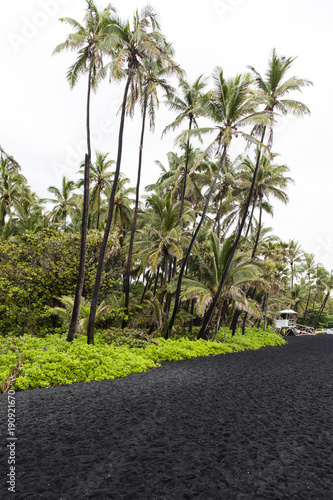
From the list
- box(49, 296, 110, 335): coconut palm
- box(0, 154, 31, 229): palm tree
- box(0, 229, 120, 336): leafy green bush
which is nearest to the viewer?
box(49, 296, 110, 335): coconut palm

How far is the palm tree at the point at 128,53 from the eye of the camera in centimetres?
1041

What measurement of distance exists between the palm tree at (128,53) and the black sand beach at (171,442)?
4.59m

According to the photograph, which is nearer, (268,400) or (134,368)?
(268,400)

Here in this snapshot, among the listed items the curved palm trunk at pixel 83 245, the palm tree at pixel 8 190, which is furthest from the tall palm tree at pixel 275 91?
the palm tree at pixel 8 190

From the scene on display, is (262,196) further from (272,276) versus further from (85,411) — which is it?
(85,411)

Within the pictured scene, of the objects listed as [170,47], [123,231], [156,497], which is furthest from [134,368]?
[123,231]

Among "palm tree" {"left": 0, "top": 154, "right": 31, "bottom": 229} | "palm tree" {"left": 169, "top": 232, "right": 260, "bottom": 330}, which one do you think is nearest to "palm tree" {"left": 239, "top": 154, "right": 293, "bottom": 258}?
"palm tree" {"left": 169, "top": 232, "right": 260, "bottom": 330}

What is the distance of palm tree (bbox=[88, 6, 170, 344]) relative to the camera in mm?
10406

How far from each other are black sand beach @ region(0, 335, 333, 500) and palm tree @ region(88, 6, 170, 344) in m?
4.59

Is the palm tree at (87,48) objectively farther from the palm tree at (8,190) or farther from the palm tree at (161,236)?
the palm tree at (8,190)

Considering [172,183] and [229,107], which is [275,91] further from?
[172,183]

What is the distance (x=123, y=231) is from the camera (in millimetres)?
24703

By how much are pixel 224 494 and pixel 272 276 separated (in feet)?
73.6

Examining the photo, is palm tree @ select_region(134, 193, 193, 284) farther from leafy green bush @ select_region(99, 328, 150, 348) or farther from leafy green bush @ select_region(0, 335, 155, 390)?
leafy green bush @ select_region(0, 335, 155, 390)
